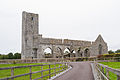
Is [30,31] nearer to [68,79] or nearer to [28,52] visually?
[28,52]

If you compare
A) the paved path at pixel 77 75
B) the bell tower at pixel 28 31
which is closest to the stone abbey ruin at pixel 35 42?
the bell tower at pixel 28 31

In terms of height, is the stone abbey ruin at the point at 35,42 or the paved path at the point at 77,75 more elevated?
the stone abbey ruin at the point at 35,42

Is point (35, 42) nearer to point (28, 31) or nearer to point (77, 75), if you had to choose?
point (28, 31)

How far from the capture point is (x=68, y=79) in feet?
35.5

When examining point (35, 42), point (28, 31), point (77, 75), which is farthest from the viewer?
point (28, 31)

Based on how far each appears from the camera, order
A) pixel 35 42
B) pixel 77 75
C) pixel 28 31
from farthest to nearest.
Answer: pixel 28 31 < pixel 35 42 < pixel 77 75

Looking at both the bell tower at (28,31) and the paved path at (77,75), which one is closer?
the paved path at (77,75)

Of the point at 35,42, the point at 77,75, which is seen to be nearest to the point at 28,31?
the point at 35,42

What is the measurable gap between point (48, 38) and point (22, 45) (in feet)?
25.1

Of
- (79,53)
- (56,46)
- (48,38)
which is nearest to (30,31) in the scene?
(48,38)

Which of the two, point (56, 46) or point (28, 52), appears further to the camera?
point (56, 46)

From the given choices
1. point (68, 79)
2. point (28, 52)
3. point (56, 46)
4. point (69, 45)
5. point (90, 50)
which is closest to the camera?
point (68, 79)

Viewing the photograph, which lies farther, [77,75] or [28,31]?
[28,31]

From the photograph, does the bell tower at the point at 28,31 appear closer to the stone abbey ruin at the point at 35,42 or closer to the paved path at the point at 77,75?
the stone abbey ruin at the point at 35,42
